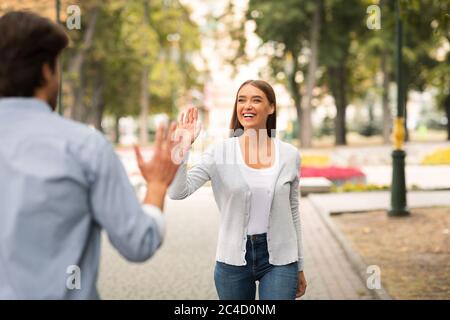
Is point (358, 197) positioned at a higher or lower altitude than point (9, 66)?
lower

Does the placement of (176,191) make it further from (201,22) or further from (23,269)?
(201,22)

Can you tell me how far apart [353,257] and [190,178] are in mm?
6064

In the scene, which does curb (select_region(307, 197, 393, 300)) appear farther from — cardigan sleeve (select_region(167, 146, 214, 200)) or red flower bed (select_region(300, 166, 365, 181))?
red flower bed (select_region(300, 166, 365, 181))

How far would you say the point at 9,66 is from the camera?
216 cm

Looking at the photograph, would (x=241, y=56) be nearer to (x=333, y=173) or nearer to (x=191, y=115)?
(x=333, y=173)

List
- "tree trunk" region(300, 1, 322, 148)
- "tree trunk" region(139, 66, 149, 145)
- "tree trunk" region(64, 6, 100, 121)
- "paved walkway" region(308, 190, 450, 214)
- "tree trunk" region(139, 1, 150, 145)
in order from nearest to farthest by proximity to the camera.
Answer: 1. "paved walkway" region(308, 190, 450, 214)
2. "tree trunk" region(64, 6, 100, 121)
3. "tree trunk" region(300, 1, 322, 148)
4. "tree trunk" region(139, 1, 150, 145)
5. "tree trunk" region(139, 66, 149, 145)

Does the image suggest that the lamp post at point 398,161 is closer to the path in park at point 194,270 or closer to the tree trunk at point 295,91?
the path in park at point 194,270

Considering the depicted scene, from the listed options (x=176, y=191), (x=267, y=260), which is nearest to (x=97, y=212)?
(x=176, y=191)

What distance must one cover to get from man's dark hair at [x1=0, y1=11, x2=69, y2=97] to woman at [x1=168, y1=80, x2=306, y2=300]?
4.80 ft

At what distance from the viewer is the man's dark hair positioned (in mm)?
2154

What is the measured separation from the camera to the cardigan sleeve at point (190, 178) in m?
3.31

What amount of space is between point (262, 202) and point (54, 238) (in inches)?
67.1

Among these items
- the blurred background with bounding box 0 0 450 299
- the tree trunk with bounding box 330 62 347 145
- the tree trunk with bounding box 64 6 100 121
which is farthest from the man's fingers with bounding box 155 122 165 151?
the tree trunk with bounding box 330 62 347 145
